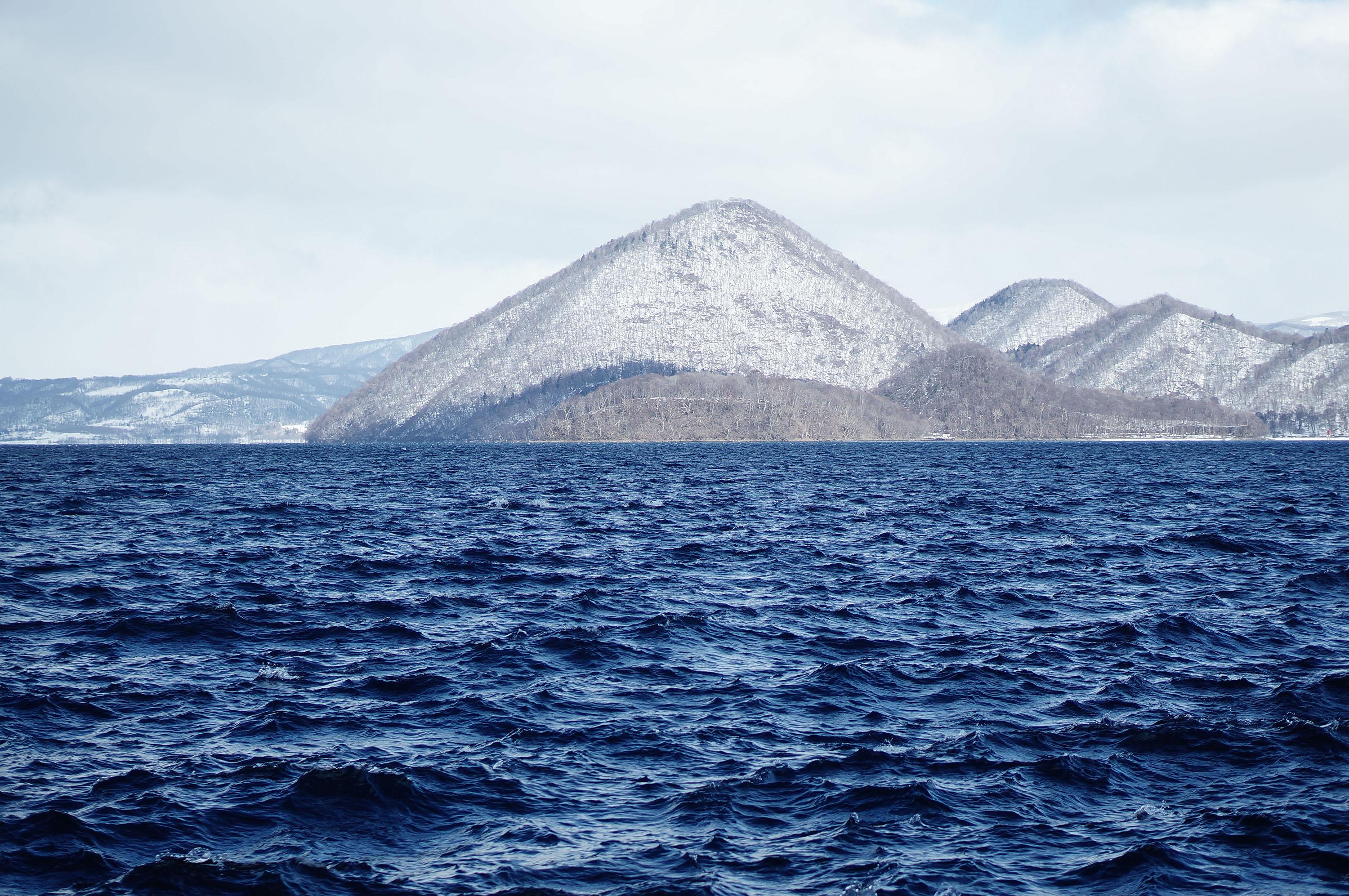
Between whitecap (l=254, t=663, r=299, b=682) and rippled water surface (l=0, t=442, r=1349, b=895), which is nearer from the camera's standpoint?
rippled water surface (l=0, t=442, r=1349, b=895)

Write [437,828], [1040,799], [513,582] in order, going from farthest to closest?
[513,582] → [1040,799] → [437,828]

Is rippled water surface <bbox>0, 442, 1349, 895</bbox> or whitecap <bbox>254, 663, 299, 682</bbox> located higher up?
whitecap <bbox>254, 663, 299, 682</bbox>

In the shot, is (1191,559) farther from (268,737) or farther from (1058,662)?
(268,737)

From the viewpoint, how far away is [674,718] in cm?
2067

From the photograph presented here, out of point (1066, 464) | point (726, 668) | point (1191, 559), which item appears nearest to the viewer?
point (726, 668)

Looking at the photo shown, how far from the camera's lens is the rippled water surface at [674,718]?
14.2 meters

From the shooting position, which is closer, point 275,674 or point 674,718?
point 674,718

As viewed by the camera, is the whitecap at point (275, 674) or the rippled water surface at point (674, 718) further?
the whitecap at point (275, 674)

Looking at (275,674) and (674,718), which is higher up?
(275,674)

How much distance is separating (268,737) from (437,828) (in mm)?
5486

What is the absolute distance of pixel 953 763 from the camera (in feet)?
58.8

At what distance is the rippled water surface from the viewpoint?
14.2 m

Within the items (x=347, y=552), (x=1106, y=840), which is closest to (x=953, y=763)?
(x=1106, y=840)

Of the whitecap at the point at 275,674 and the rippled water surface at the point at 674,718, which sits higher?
the whitecap at the point at 275,674
